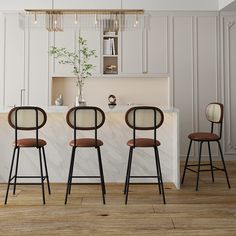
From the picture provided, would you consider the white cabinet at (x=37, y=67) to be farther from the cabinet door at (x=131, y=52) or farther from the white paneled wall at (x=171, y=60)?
the cabinet door at (x=131, y=52)

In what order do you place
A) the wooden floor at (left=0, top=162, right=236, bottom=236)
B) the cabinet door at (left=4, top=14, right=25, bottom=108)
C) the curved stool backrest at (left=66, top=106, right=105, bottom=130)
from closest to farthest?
the wooden floor at (left=0, top=162, right=236, bottom=236), the curved stool backrest at (left=66, top=106, right=105, bottom=130), the cabinet door at (left=4, top=14, right=25, bottom=108)

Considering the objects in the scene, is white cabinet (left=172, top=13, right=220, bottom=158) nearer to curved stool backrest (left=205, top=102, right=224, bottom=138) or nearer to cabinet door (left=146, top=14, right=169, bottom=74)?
cabinet door (left=146, top=14, right=169, bottom=74)

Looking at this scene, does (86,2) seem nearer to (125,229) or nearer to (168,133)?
(168,133)

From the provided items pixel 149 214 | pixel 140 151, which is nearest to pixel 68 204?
pixel 149 214

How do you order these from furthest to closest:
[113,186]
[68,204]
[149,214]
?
[113,186], [68,204], [149,214]

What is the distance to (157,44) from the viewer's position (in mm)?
5730

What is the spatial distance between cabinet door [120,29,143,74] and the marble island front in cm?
190

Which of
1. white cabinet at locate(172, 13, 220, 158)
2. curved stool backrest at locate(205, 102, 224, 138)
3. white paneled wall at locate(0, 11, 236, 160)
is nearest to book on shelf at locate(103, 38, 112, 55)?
white paneled wall at locate(0, 11, 236, 160)

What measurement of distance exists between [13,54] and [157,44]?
2.58 m

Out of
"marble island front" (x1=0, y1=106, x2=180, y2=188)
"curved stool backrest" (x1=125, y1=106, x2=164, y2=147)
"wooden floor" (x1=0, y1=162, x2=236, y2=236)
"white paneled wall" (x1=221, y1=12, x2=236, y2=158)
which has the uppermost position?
"white paneled wall" (x1=221, y1=12, x2=236, y2=158)

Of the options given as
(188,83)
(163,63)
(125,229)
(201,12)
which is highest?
(201,12)

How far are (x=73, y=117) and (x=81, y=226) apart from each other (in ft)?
3.72

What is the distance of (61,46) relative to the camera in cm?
573

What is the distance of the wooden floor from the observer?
2.64 metres
